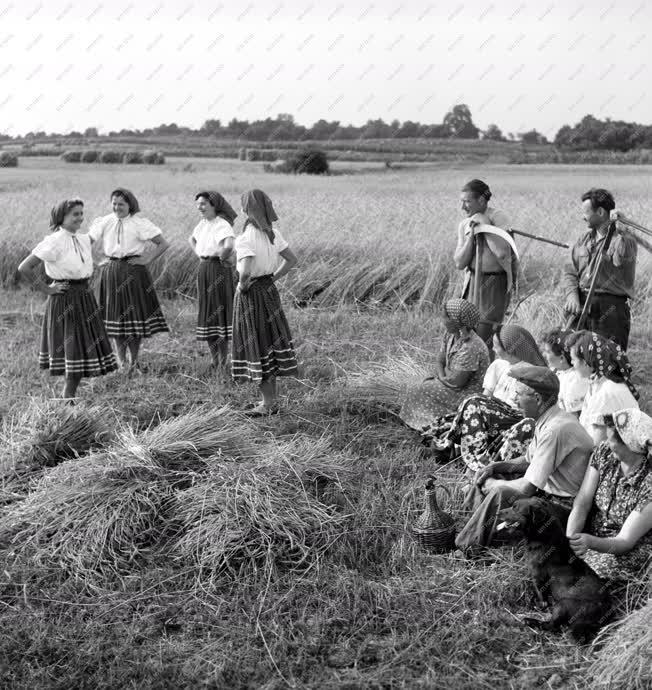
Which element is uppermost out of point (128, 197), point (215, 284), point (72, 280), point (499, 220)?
point (128, 197)

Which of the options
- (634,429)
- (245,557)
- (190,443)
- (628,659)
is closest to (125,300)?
(190,443)

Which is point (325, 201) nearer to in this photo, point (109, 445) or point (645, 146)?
point (109, 445)

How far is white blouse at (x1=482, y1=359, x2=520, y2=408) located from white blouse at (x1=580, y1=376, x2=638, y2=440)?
75 centimetres

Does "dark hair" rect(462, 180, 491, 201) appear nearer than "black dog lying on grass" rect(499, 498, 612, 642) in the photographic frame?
No

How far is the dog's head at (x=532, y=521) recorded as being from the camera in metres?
3.41

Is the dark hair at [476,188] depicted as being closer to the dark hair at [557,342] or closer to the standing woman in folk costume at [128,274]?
the dark hair at [557,342]

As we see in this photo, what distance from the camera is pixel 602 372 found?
3926mm

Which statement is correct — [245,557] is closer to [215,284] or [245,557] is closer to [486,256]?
[486,256]

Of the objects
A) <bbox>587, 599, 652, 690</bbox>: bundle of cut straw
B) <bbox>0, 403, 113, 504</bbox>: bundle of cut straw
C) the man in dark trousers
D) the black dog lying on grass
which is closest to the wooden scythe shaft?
the man in dark trousers

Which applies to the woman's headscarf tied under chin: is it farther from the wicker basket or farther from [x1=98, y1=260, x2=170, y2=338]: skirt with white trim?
the wicker basket

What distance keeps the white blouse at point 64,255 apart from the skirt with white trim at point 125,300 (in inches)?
32.0

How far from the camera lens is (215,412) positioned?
459 cm

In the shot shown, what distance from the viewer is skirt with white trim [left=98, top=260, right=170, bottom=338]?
6605 millimetres

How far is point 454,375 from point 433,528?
1.62m
